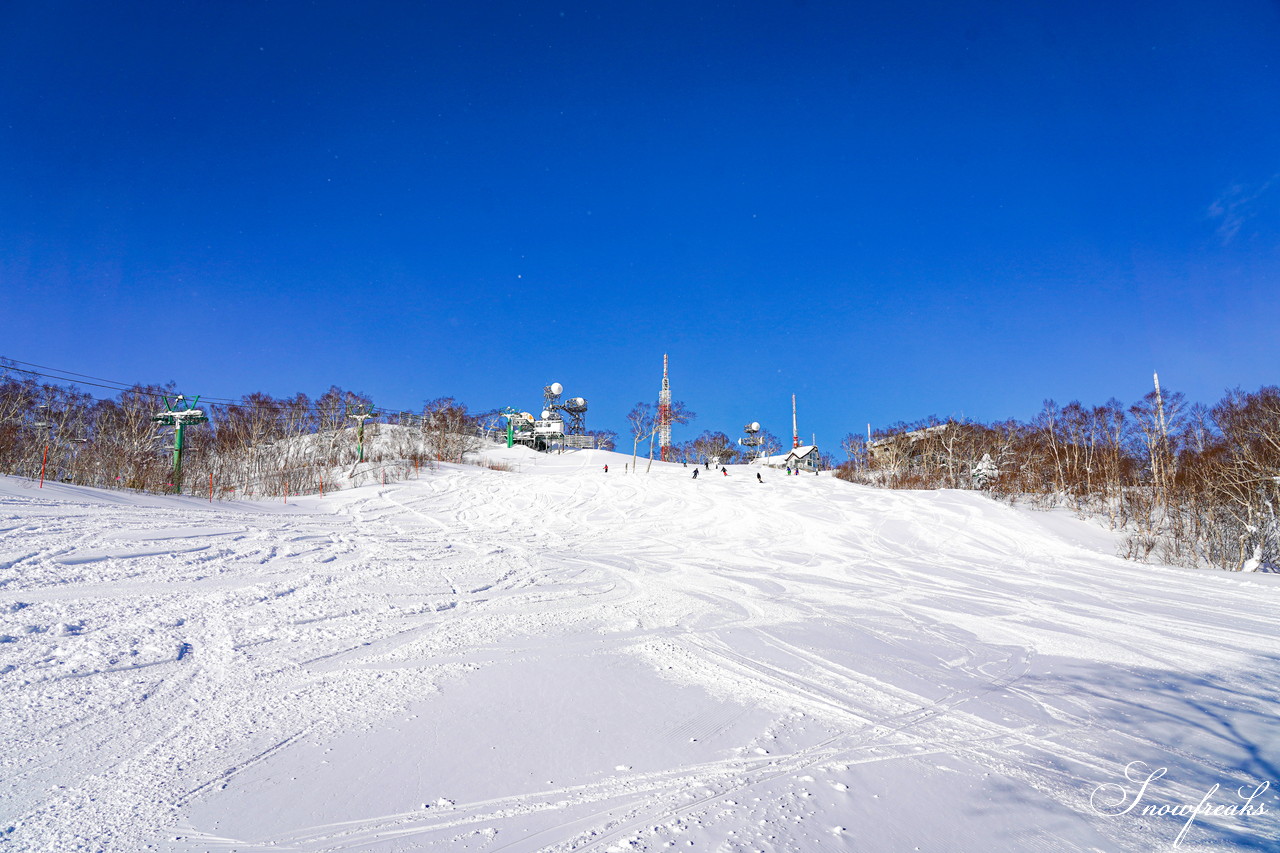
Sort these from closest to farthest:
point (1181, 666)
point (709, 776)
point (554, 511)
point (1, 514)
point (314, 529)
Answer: point (709, 776) → point (1181, 666) → point (1, 514) → point (314, 529) → point (554, 511)

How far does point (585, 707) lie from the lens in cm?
439

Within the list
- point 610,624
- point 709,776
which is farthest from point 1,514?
point 709,776

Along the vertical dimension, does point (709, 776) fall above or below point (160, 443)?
below

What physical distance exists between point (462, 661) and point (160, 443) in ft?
155

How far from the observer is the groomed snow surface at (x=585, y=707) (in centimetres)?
288

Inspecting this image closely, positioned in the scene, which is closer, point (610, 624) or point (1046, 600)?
point (610, 624)

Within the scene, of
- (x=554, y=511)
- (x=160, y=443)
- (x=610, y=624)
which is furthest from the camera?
(x=160, y=443)

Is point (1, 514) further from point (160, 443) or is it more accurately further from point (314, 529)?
point (160, 443)

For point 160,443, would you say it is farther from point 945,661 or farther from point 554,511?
point 945,661

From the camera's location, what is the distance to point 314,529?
44.9 feet

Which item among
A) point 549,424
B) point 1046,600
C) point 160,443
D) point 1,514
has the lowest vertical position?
point 1046,600

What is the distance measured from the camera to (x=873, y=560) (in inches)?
584

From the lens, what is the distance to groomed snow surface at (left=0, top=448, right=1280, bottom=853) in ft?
9.44

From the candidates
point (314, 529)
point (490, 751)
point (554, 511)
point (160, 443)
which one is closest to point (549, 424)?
point (160, 443)
